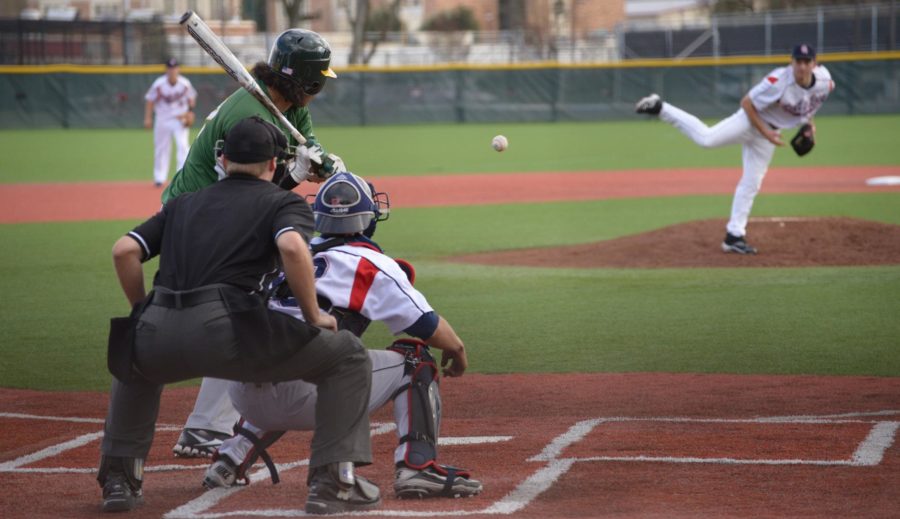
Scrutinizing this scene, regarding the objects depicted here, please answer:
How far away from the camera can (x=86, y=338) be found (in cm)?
908

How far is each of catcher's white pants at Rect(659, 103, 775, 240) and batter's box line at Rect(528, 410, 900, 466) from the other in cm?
620

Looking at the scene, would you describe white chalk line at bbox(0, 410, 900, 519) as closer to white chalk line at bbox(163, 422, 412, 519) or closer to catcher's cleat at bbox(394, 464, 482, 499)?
white chalk line at bbox(163, 422, 412, 519)

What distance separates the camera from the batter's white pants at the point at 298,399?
15.3ft

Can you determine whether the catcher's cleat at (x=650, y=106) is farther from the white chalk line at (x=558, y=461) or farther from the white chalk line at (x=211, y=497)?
the white chalk line at (x=211, y=497)

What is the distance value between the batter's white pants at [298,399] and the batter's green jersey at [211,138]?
131cm

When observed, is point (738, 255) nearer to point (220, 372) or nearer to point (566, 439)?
point (566, 439)

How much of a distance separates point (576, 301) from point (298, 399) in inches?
238

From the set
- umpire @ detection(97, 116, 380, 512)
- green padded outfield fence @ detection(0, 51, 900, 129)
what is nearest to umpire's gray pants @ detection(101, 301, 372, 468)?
umpire @ detection(97, 116, 380, 512)

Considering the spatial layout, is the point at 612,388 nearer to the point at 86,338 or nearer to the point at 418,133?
the point at 86,338

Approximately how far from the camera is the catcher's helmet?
563 cm

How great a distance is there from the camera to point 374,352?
15.7ft

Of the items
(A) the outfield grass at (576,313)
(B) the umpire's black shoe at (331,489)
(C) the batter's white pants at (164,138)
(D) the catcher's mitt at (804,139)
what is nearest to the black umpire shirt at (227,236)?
(B) the umpire's black shoe at (331,489)

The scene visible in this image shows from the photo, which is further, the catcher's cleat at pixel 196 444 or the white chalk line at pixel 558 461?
the catcher's cleat at pixel 196 444

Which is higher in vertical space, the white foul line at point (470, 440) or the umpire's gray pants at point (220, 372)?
the umpire's gray pants at point (220, 372)
